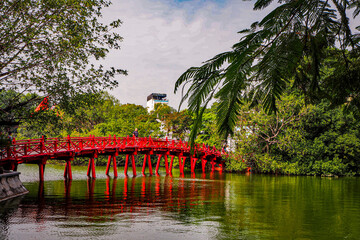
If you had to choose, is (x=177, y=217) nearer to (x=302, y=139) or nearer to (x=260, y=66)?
(x=260, y=66)

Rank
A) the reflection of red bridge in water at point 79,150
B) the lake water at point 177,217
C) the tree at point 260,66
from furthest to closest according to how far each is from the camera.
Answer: the reflection of red bridge in water at point 79,150
the lake water at point 177,217
the tree at point 260,66

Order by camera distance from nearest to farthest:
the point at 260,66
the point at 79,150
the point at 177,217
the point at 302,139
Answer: the point at 260,66 → the point at 177,217 → the point at 79,150 → the point at 302,139

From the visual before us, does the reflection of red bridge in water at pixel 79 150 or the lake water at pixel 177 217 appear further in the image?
the reflection of red bridge in water at pixel 79 150

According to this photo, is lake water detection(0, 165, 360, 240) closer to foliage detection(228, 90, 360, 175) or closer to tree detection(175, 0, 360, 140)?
tree detection(175, 0, 360, 140)

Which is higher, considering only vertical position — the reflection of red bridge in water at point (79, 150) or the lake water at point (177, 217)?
the reflection of red bridge in water at point (79, 150)

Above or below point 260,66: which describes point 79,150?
below

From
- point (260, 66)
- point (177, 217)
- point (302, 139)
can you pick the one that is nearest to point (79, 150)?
point (177, 217)

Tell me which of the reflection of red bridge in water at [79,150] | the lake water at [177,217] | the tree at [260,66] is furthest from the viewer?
the reflection of red bridge in water at [79,150]

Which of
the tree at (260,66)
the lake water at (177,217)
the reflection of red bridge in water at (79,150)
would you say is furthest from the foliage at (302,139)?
the tree at (260,66)

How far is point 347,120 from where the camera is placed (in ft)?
110

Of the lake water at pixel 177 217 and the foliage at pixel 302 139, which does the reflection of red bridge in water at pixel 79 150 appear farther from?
the foliage at pixel 302 139

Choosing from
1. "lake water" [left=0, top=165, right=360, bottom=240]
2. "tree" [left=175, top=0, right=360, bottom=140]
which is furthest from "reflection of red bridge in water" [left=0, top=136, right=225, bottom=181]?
"tree" [left=175, top=0, right=360, bottom=140]

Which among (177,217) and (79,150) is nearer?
(177,217)

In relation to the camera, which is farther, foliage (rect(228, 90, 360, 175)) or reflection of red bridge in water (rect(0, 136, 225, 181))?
foliage (rect(228, 90, 360, 175))
